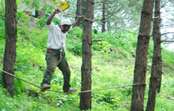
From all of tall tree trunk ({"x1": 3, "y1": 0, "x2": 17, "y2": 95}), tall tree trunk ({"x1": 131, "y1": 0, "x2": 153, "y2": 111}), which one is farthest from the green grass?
tall tree trunk ({"x1": 131, "y1": 0, "x2": 153, "y2": 111})

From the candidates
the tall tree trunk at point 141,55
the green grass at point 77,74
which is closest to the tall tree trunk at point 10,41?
the green grass at point 77,74

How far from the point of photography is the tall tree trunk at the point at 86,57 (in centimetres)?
1060

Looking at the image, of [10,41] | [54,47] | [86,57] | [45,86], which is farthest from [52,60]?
[10,41]

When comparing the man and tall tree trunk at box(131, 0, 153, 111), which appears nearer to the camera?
tall tree trunk at box(131, 0, 153, 111)

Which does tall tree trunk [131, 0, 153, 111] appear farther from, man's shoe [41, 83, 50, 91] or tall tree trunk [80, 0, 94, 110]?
man's shoe [41, 83, 50, 91]

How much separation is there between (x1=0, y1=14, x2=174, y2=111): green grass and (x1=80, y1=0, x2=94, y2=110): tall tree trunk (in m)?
0.36

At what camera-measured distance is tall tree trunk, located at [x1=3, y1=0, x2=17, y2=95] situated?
A: 33.0 ft

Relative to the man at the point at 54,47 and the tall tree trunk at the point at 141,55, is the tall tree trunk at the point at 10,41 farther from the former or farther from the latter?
the tall tree trunk at the point at 141,55

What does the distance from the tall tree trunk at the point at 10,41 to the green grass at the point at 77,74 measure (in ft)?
0.73

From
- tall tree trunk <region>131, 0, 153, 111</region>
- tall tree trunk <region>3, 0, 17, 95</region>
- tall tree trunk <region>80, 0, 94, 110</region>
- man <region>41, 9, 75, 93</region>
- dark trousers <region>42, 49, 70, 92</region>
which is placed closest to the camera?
tall tree trunk <region>131, 0, 153, 111</region>

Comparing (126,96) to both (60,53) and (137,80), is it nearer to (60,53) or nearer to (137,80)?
(60,53)

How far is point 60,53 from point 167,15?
19.1 m

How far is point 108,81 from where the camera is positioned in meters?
17.1

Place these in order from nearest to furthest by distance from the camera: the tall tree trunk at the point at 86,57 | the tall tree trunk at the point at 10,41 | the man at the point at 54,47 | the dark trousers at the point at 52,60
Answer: the tall tree trunk at the point at 10,41, the tall tree trunk at the point at 86,57, the man at the point at 54,47, the dark trousers at the point at 52,60
